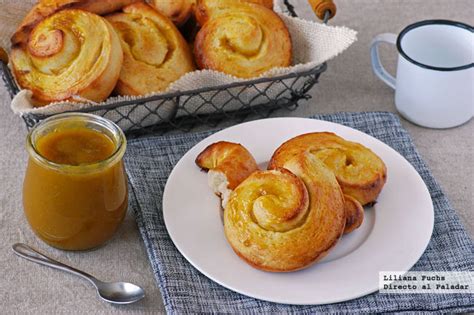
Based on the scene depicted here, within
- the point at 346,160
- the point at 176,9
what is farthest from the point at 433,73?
the point at 176,9

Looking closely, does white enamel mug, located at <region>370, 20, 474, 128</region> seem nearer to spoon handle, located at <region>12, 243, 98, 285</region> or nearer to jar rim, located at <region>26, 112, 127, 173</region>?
jar rim, located at <region>26, 112, 127, 173</region>

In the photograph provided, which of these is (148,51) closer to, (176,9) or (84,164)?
(176,9)

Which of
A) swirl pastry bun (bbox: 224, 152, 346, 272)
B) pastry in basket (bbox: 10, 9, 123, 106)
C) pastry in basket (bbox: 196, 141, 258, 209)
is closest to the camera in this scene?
swirl pastry bun (bbox: 224, 152, 346, 272)

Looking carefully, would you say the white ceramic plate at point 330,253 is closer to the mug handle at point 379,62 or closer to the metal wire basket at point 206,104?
the metal wire basket at point 206,104

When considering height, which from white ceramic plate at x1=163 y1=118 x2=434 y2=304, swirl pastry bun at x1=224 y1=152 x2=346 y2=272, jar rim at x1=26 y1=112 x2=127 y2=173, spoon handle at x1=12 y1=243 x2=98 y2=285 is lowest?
spoon handle at x1=12 y1=243 x2=98 y2=285

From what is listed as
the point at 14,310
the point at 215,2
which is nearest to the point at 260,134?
the point at 215,2

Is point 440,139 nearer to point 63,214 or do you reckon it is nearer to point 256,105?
point 256,105

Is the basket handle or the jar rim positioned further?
the basket handle

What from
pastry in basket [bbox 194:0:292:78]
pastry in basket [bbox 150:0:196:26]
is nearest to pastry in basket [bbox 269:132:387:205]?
pastry in basket [bbox 194:0:292:78]

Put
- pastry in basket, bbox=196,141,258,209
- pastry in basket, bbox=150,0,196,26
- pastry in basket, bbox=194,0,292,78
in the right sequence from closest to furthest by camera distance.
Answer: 1. pastry in basket, bbox=196,141,258,209
2. pastry in basket, bbox=194,0,292,78
3. pastry in basket, bbox=150,0,196,26
